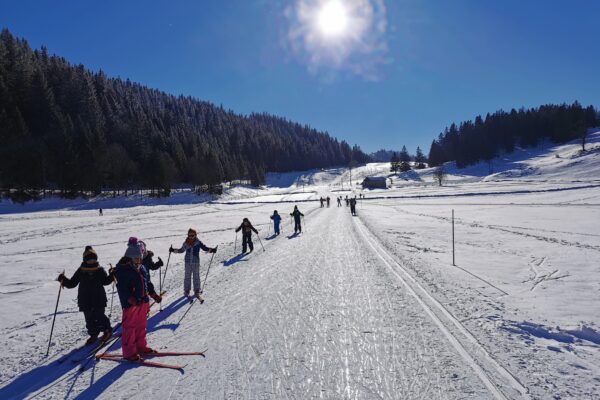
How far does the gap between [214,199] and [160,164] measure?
43.8 ft

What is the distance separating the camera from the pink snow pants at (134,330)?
5.29 metres

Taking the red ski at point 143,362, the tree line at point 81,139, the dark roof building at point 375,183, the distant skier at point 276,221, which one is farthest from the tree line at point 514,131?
the red ski at point 143,362

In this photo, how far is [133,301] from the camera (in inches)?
214

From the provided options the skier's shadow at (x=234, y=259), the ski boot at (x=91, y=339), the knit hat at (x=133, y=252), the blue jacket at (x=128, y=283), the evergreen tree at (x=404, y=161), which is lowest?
the skier's shadow at (x=234, y=259)

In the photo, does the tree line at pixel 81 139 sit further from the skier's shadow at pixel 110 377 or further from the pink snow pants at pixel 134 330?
the pink snow pants at pixel 134 330

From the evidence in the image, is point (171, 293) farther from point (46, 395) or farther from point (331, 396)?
point (331, 396)

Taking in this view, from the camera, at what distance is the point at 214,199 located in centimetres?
7025

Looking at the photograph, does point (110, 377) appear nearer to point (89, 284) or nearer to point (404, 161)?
point (89, 284)

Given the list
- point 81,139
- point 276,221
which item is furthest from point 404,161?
point 276,221

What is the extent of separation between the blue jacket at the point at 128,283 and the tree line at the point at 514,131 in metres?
125

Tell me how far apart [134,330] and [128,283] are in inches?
31.2

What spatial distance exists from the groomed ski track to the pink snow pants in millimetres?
325

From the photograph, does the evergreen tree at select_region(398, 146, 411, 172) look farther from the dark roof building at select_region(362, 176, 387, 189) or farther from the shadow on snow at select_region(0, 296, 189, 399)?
the shadow on snow at select_region(0, 296, 189, 399)

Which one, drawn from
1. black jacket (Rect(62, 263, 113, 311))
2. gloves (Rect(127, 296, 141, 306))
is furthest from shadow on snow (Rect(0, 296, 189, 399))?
gloves (Rect(127, 296, 141, 306))
